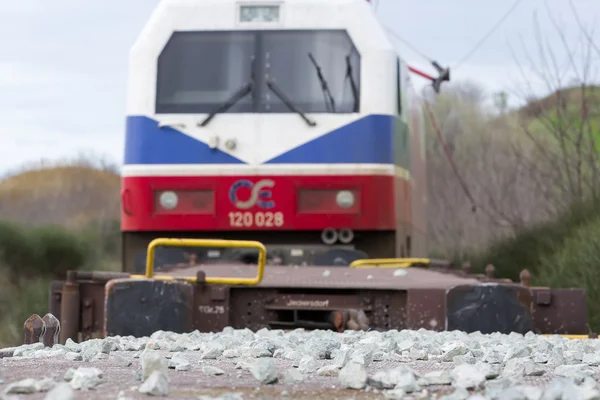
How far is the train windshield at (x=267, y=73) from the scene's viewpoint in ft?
28.3

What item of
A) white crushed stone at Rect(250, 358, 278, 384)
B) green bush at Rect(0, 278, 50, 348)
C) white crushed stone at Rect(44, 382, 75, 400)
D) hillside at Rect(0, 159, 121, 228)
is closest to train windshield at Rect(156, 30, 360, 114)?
green bush at Rect(0, 278, 50, 348)

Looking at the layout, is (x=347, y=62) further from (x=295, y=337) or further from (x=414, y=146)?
(x=295, y=337)

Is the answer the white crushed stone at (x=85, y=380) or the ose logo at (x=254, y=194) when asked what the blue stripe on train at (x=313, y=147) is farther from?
the white crushed stone at (x=85, y=380)

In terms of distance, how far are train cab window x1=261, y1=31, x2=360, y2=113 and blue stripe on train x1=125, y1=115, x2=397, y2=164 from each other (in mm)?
204

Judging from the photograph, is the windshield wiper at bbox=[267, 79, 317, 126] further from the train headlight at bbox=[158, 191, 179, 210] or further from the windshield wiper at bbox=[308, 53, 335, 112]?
the train headlight at bbox=[158, 191, 179, 210]

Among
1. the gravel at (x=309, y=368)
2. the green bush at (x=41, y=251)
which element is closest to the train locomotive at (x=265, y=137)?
the gravel at (x=309, y=368)

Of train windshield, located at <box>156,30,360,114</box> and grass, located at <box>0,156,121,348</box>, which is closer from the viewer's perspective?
train windshield, located at <box>156,30,360,114</box>

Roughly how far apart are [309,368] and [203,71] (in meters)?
5.05

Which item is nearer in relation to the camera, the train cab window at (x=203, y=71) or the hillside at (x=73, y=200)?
the train cab window at (x=203, y=71)

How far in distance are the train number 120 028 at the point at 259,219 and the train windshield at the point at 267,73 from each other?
2.63 ft

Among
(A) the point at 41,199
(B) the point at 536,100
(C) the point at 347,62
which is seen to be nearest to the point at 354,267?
(C) the point at 347,62

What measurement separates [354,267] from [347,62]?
65.2 inches

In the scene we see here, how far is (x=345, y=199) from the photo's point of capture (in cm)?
853

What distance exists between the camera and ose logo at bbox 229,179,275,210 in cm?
848
